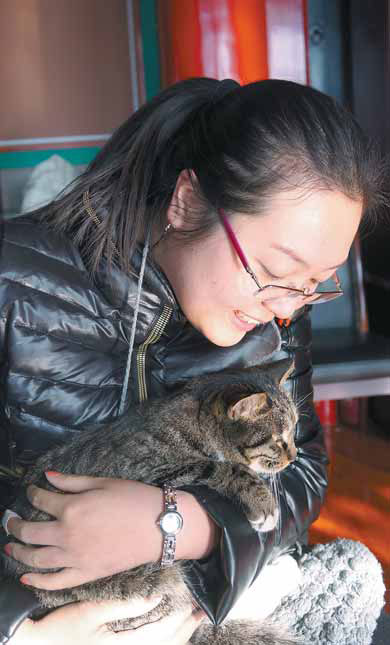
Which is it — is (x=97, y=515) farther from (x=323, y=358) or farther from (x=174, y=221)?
(x=323, y=358)

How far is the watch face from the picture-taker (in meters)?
1.11

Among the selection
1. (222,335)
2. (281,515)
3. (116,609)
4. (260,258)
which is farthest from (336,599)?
(260,258)

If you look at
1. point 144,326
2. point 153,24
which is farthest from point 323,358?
point 153,24

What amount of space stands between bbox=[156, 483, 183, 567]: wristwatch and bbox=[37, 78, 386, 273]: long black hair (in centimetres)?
45

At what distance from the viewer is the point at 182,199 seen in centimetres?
125

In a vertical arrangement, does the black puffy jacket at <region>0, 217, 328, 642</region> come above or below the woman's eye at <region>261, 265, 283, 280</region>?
below

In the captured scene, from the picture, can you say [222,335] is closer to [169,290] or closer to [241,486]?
[169,290]

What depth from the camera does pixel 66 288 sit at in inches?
52.4

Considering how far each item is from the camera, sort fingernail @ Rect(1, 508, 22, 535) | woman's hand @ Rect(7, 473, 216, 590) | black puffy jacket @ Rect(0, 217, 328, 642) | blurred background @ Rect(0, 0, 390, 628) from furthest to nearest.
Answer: blurred background @ Rect(0, 0, 390, 628) < black puffy jacket @ Rect(0, 217, 328, 642) < fingernail @ Rect(1, 508, 22, 535) < woman's hand @ Rect(7, 473, 216, 590)

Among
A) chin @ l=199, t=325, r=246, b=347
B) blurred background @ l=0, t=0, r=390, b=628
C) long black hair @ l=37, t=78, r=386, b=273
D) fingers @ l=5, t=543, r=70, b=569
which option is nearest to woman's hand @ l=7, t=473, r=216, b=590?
fingers @ l=5, t=543, r=70, b=569

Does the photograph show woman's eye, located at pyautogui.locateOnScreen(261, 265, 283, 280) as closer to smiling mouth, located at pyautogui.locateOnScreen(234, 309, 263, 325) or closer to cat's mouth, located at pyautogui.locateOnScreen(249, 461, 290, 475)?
smiling mouth, located at pyautogui.locateOnScreen(234, 309, 263, 325)

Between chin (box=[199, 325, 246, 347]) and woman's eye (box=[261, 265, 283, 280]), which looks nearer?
woman's eye (box=[261, 265, 283, 280])

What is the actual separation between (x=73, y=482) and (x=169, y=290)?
408 millimetres

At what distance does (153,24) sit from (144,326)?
2.46m
